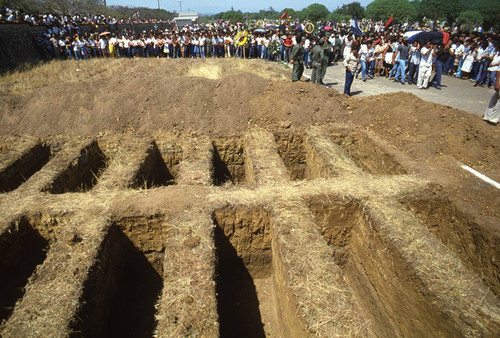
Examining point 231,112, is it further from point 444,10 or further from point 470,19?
point 444,10

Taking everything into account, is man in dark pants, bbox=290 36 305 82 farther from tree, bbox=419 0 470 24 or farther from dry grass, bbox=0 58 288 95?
tree, bbox=419 0 470 24

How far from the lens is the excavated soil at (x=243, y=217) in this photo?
12.1ft

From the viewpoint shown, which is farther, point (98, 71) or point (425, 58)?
point (98, 71)

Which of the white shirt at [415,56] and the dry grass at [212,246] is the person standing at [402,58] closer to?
the white shirt at [415,56]

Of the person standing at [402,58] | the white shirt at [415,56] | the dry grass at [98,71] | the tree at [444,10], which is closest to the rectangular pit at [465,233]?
the dry grass at [98,71]

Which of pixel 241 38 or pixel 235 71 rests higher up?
pixel 241 38

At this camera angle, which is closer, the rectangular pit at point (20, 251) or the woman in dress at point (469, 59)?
the rectangular pit at point (20, 251)

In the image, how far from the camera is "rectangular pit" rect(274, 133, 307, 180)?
8500 mm

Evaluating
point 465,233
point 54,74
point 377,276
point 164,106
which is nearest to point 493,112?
point 465,233

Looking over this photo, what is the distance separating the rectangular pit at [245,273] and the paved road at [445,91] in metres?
9.42

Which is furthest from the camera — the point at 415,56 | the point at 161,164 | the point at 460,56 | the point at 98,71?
the point at 98,71

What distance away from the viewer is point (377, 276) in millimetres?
4793

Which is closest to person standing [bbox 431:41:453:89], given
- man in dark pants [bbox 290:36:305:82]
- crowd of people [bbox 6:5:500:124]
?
crowd of people [bbox 6:5:500:124]

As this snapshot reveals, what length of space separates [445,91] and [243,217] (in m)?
12.3
